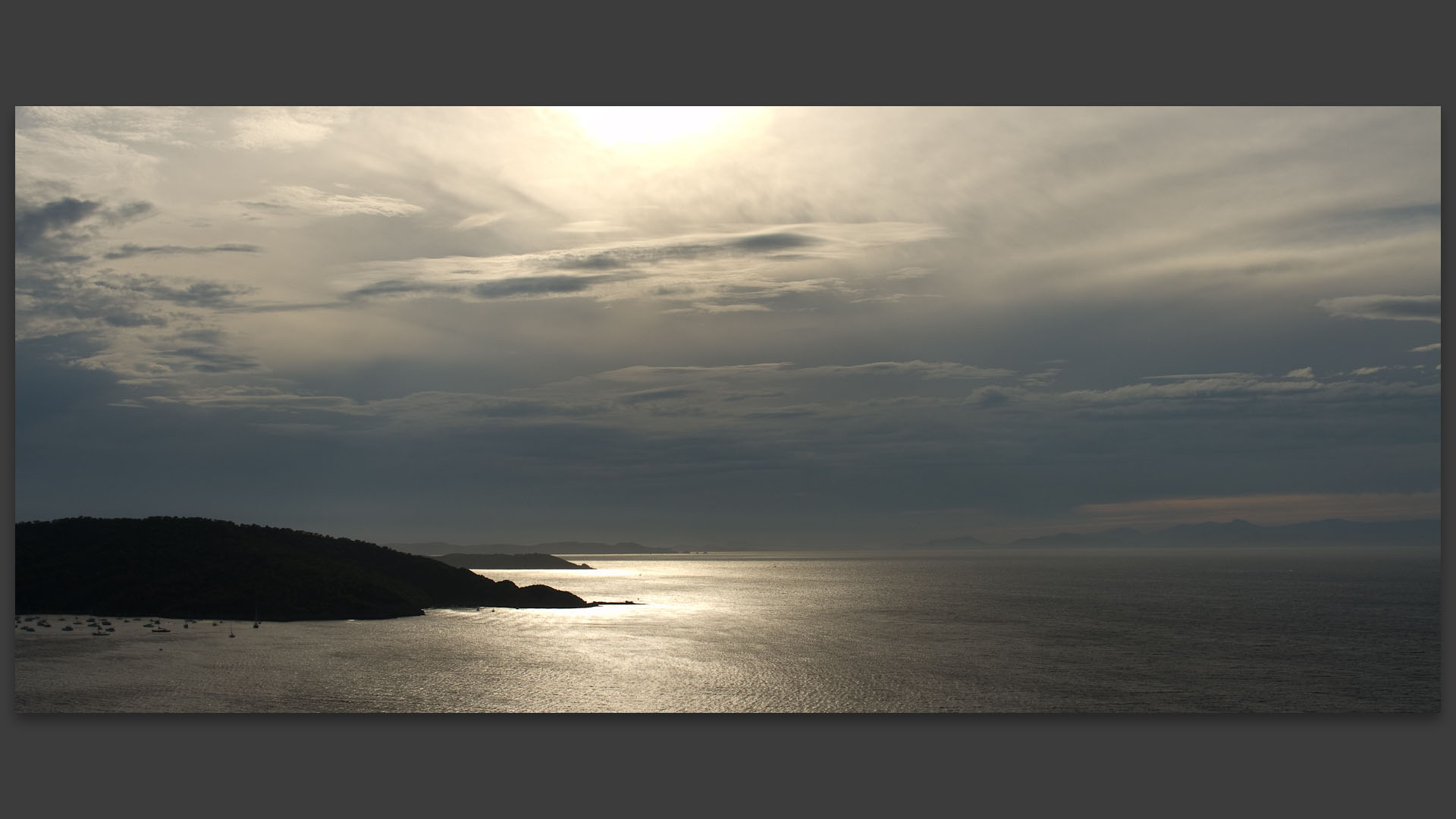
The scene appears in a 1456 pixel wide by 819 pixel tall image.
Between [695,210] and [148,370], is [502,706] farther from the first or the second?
[695,210]

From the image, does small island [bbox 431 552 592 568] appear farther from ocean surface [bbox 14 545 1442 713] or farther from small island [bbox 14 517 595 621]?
small island [bbox 14 517 595 621]

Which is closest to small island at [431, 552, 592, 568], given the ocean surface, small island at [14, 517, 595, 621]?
the ocean surface

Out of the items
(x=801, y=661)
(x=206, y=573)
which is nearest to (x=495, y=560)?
(x=206, y=573)

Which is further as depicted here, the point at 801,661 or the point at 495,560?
the point at 495,560

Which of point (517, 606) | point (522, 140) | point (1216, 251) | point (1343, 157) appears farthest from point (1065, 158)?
point (517, 606)

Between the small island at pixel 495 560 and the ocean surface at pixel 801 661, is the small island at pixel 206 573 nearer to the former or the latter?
the ocean surface at pixel 801 661

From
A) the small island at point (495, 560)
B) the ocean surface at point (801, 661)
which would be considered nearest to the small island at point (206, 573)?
the ocean surface at point (801, 661)

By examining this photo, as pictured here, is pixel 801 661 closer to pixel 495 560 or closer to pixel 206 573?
pixel 495 560
